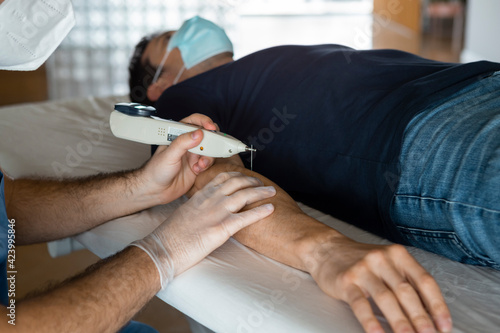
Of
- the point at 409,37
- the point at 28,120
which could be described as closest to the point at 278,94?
the point at 28,120

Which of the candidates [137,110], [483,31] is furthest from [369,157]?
[483,31]

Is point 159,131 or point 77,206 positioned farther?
point 77,206

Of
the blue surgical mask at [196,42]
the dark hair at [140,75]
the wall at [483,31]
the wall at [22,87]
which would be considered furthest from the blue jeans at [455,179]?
the wall at [483,31]

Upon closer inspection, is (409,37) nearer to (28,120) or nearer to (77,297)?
(28,120)

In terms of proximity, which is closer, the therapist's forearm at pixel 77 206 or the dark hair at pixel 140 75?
the therapist's forearm at pixel 77 206

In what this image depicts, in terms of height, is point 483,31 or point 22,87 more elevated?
point 483,31

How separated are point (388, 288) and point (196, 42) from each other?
1255 mm

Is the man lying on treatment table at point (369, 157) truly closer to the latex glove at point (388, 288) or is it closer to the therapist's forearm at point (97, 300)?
the latex glove at point (388, 288)

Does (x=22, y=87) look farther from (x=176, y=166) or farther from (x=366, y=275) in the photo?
(x=366, y=275)

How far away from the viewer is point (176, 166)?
3.61ft

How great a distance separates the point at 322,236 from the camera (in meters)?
0.87

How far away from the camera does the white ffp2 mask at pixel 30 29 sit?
1.08m

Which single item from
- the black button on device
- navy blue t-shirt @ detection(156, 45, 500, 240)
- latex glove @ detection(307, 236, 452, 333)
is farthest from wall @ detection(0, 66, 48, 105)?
latex glove @ detection(307, 236, 452, 333)

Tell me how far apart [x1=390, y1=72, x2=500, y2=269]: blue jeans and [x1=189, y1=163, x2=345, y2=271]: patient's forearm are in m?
0.18
